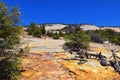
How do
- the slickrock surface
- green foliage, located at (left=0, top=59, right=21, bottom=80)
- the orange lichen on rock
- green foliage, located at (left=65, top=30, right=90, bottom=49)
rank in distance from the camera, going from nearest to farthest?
green foliage, located at (left=0, top=59, right=21, bottom=80) → the slickrock surface → the orange lichen on rock → green foliage, located at (left=65, top=30, right=90, bottom=49)

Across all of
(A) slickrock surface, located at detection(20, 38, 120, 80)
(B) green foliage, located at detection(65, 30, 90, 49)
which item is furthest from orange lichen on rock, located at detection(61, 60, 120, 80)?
(B) green foliage, located at detection(65, 30, 90, 49)

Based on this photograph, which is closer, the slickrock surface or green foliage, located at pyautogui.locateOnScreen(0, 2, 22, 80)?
green foliage, located at pyautogui.locateOnScreen(0, 2, 22, 80)

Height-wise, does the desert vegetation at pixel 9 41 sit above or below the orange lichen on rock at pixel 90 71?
above

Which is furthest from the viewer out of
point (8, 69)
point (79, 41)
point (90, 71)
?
point (79, 41)

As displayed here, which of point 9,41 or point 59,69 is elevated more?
point 9,41

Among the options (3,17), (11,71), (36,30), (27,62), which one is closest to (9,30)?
(3,17)

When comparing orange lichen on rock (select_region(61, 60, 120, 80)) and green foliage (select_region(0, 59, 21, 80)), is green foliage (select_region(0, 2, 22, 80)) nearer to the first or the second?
green foliage (select_region(0, 59, 21, 80))

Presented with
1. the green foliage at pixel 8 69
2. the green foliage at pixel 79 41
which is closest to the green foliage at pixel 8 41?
the green foliage at pixel 8 69

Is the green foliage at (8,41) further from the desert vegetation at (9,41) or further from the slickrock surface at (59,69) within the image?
the slickrock surface at (59,69)

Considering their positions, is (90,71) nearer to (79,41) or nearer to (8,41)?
(79,41)

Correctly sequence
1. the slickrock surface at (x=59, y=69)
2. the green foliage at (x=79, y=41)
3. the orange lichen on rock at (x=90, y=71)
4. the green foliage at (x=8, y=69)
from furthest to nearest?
the green foliage at (x=79, y=41), the orange lichen on rock at (x=90, y=71), the slickrock surface at (x=59, y=69), the green foliage at (x=8, y=69)

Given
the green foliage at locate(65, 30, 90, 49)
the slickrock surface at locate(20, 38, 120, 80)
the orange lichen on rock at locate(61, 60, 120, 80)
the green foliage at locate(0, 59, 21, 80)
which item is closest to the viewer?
the green foliage at locate(0, 59, 21, 80)

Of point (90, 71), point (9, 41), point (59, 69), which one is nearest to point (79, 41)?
point (90, 71)

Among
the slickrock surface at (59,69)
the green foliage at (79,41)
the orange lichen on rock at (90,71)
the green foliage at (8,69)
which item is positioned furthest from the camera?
the green foliage at (79,41)
